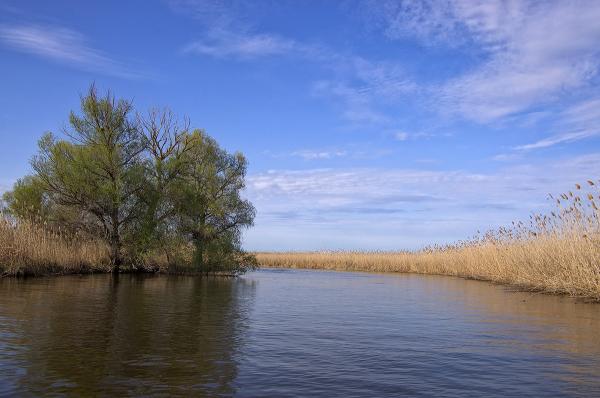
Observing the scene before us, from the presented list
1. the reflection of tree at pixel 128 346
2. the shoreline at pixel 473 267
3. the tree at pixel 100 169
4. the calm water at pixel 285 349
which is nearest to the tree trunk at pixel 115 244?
the tree at pixel 100 169

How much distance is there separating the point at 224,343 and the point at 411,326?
4.37 metres

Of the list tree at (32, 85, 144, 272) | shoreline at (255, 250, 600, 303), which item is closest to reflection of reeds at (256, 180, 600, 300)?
shoreline at (255, 250, 600, 303)

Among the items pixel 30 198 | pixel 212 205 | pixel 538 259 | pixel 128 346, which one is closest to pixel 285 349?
pixel 128 346

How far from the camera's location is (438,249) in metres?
39.1

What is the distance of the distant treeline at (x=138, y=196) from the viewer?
89.5 ft

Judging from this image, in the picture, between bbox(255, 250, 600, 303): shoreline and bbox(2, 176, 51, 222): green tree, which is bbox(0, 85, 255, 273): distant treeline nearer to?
bbox(2, 176, 51, 222): green tree

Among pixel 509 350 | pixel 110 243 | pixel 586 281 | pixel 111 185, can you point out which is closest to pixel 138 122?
pixel 111 185

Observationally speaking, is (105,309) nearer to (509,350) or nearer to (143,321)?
(143,321)

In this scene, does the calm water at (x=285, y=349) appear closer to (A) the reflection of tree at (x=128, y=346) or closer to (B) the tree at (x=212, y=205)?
(A) the reflection of tree at (x=128, y=346)

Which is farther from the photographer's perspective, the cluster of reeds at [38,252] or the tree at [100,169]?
the tree at [100,169]

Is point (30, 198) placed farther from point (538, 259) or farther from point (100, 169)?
point (538, 259)

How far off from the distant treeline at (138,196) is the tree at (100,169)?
0.18 feet

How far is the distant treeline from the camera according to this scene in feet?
89.5

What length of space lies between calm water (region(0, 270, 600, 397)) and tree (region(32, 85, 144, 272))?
48.4 feet
